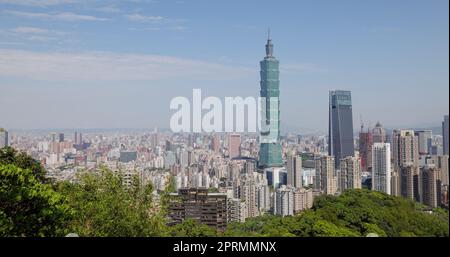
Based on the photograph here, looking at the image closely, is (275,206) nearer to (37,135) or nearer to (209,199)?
(209,199)

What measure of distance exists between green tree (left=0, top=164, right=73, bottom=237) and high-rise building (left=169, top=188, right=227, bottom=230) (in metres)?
0.81

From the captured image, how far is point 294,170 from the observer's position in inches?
154

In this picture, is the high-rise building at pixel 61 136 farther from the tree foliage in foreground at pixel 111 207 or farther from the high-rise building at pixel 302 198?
the high-rise building at pixel 302 198

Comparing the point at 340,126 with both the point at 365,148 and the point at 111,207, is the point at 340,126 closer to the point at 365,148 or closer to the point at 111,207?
the point at 365,148

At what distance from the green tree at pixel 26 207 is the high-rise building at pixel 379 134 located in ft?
7.53

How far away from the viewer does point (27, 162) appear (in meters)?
4.47

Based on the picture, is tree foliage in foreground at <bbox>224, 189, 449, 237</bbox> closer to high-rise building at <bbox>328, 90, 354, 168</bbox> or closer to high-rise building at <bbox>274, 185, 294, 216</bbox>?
high-rise building at <bbox>274, 185, 294, 216</bbox>

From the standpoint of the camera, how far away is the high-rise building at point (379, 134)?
11.6 feet

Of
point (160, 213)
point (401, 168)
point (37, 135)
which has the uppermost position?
point (37, 135)

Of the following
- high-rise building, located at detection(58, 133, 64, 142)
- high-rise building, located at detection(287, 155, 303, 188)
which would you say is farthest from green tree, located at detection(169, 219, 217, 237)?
high-rise building, located at detection(58, 133, 64, 142)

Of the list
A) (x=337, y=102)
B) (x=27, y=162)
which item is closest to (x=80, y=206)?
(x=27, y=162)

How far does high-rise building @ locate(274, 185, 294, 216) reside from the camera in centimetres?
402

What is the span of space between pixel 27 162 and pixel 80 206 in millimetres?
594
